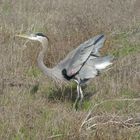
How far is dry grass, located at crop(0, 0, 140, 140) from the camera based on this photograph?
5.51 m

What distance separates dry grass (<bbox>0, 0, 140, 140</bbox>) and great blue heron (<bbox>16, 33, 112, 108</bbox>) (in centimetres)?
30

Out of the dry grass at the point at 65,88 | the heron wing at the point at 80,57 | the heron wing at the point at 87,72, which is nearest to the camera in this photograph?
the dry grass at the point at 65,88

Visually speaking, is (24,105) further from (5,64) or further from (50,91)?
(5,64)

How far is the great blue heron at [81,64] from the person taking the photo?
6.64m

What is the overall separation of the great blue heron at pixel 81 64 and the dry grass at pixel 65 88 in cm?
30

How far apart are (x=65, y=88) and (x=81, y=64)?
0.71 meters

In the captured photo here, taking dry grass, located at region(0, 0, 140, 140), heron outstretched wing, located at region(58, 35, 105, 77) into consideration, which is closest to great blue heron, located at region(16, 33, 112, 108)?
heron outstretched wing, located at region(58, 35, 105, 77)

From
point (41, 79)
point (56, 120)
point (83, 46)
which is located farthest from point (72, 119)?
point (41, 79)

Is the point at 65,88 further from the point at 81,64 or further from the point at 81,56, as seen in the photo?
the point at 81,56

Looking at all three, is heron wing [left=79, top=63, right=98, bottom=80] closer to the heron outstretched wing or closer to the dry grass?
the heron outstretched wing

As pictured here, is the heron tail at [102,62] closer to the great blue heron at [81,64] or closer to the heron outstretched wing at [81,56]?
the great blue heron at [81,64]

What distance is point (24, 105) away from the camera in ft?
20.7

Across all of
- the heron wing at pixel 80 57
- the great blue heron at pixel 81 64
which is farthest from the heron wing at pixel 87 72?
the heron wing at pixel 80 57

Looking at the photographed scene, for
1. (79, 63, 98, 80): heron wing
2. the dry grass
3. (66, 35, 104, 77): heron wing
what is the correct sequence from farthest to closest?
1. (79, 63, 98, 80): heron wing
2. (66, 35, 104, 77): heron wing
3. the dry grass
